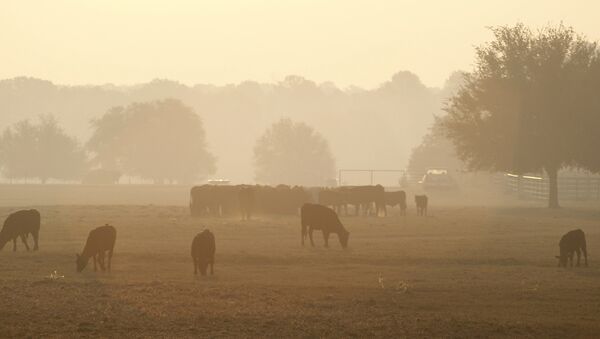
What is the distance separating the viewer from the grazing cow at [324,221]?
3753cm

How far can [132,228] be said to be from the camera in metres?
48.2

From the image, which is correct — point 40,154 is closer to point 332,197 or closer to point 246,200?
point 332,197

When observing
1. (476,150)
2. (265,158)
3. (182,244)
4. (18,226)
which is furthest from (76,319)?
(265,158)

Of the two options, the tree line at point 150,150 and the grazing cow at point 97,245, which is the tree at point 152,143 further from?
the grazing cow at point 97,245

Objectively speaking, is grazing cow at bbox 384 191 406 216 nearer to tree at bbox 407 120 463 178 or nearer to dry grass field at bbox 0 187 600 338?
dry grass field at bbox 0 187 600 338

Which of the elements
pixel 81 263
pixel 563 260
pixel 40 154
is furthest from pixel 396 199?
pixel 40 154

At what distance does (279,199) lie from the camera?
6288 cm

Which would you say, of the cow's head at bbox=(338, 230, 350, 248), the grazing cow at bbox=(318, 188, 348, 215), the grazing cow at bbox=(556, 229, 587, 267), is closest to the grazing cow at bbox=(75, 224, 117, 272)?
the cow's head at bbox=(338, 230, 350, 248)

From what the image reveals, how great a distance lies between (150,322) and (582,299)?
10.6 meters

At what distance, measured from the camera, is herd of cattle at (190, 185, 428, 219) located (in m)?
60.6

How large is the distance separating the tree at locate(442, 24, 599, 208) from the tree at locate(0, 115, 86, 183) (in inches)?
3513

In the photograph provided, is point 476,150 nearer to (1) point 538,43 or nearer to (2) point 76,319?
(1) point 538,43

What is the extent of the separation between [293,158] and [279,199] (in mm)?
93315

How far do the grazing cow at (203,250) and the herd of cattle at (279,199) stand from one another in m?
30.5
